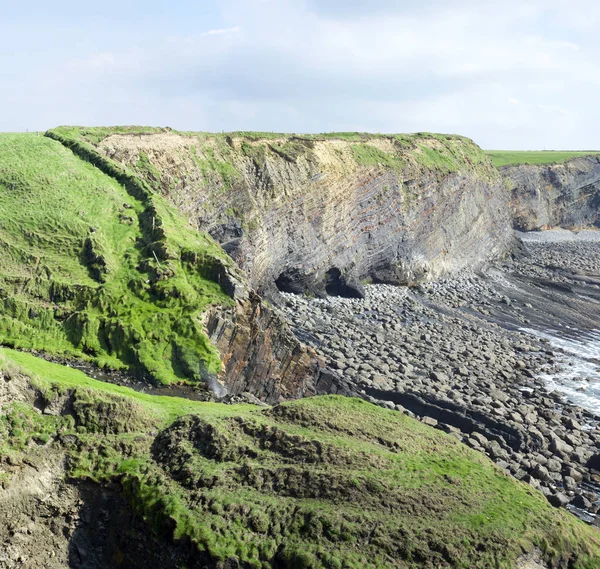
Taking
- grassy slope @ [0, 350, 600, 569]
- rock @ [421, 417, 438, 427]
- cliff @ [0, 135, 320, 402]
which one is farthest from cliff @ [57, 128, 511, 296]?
grassy slope @ [0, 350, 600, 569]

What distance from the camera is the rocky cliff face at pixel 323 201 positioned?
4166 centimetres

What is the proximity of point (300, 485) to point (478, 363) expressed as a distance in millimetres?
26015

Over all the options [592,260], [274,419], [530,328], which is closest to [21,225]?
[274,419]

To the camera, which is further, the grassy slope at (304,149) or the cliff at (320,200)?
the cliff at (320,200)

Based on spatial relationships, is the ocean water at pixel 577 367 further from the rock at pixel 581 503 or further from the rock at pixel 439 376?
the rock at pixel 581 503

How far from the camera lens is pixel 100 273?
25.7 m

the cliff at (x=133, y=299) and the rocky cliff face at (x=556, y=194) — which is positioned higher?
the rocky cliff face at (x=556, y=194)

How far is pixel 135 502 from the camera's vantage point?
1243 cm

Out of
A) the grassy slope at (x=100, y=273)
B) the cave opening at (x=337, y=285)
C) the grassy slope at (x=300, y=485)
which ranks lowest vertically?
the cave opening at (x=337, y=285)

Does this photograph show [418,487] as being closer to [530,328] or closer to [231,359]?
[231,359]

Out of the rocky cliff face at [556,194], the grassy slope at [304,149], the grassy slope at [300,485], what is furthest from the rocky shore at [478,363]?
the rocky cliff face at [556,194]

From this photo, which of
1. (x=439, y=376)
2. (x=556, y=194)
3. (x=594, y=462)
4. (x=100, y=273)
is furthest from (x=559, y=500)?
(x=556, y=194)

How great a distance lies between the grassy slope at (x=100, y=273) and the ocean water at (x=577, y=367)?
21.5 meters

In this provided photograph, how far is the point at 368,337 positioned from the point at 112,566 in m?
27.7
